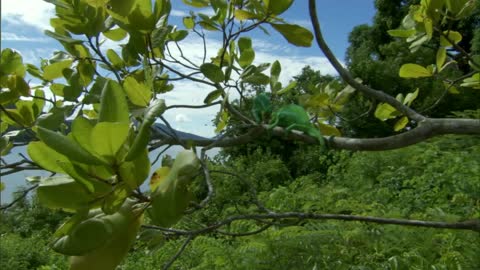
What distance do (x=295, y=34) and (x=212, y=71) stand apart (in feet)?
0.37

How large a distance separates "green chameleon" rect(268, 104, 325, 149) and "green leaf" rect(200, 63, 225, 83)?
14cm

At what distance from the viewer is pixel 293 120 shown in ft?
2.37

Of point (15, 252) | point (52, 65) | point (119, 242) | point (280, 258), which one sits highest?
point (52, 65)

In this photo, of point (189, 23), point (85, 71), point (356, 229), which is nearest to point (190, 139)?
point (85, 71)

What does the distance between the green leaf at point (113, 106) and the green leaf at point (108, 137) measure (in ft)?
0.05

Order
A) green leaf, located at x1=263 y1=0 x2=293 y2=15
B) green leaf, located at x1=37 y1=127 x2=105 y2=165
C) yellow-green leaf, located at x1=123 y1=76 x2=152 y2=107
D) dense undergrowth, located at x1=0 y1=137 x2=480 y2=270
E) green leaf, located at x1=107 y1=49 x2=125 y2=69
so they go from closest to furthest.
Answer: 1. green leaf, located at x1=37 y1=127 x2=105 y2=165
2. yellow-green leaf, located at x1=123 y1=76 x2=152 y2=107
3. green leaf, located at x1=263 y1=0 x2=293 y2=15
4. green leaf, located at x1=107 y1=49 x2=125 y2=69
5. dense undergrowth, located at x1=0 y1=137 x2=480 y2=270

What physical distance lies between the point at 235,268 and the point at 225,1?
1.48 m

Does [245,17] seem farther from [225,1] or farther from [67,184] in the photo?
[67,184]

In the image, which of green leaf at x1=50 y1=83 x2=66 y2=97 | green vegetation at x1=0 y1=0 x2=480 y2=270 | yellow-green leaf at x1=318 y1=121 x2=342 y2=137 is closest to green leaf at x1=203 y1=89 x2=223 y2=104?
green vegetation at x1=0 y1=0 x2=480 y2=270

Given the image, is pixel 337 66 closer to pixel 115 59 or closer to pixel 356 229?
pixel 115 59

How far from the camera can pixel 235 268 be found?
1.99 metres

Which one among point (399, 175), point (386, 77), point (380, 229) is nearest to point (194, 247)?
point (380, 229)

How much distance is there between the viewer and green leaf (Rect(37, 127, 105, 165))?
28 cm

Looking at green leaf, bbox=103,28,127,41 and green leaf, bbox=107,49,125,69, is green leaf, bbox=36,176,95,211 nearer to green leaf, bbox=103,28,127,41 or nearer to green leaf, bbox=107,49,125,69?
green leaf, bbox=103,28,127,41
